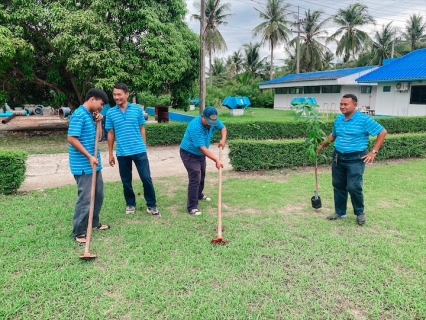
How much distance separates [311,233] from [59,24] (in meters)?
9.08

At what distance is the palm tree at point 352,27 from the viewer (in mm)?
34219

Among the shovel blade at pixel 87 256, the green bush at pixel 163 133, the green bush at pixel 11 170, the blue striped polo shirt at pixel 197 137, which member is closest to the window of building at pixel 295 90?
the green bush at pixel 163 133

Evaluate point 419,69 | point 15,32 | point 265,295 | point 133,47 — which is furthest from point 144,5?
point 419,69

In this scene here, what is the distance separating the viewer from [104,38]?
9547 millimetres

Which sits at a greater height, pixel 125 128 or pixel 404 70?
pixel 404 70

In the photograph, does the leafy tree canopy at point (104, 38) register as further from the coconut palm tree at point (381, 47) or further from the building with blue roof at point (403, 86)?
the coconut palm tree at point (381, 47)

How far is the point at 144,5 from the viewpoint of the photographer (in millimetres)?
10133

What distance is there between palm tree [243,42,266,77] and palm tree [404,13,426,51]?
17.6m

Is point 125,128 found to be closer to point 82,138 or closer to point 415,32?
point 82,138

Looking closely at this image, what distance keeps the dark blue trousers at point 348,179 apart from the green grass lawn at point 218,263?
0.76ft

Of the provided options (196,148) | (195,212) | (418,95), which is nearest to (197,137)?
(196,148)

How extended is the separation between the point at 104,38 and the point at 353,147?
26.9 ft

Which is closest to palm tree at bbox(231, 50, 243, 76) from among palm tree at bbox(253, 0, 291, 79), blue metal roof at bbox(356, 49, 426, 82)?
palm tree at bbox(253, 0, 291, 79)

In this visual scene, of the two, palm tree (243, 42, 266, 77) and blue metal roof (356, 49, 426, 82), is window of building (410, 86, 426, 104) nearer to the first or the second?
blue metal roof (356, 49, 426, 82)
